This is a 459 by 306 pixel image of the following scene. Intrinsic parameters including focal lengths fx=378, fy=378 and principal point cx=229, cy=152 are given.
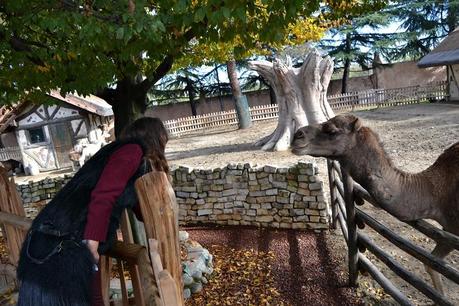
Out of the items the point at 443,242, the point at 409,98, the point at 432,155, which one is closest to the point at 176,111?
the point at 409,98

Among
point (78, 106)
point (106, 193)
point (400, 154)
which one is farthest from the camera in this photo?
Result: point (78, 106)

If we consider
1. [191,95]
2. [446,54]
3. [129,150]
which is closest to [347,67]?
[446,54]

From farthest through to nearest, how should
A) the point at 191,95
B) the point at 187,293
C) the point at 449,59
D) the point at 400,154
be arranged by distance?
1. the point at 191,95
2. the point at 449,59
3. the point at 400,154
4. the point at 187,293

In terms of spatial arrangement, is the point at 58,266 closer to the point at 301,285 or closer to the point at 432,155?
the point at 301,285

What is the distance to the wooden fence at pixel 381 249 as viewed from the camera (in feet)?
9.00

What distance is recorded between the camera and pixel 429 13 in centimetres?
3080

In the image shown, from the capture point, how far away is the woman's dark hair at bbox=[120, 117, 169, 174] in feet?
7.14

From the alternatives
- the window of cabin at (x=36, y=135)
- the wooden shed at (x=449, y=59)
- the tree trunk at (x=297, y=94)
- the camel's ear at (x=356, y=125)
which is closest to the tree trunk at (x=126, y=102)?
the camel's ear at (x=356, y=125)

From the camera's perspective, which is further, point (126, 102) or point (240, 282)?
point (240, 282)

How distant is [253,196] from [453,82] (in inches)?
707

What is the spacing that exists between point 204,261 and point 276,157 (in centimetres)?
676

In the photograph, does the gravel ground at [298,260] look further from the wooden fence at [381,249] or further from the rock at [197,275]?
the rock at [197,275]

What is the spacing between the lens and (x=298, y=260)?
17.7 ft

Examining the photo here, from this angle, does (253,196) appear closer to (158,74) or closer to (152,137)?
(158,74)
